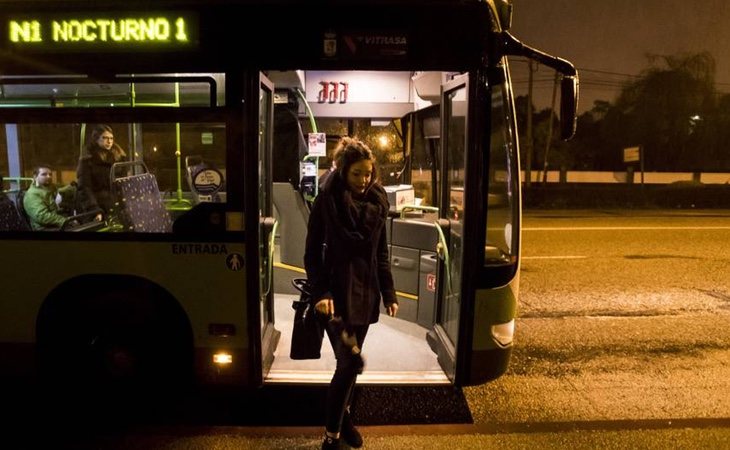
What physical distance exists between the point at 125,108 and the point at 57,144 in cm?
73

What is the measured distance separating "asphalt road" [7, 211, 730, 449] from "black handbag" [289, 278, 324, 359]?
657mm

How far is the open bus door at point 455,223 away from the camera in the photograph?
4109 millimetres

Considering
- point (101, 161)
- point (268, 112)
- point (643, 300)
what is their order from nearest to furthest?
point (101, 161) → point (268, 112) → point (643, 300)

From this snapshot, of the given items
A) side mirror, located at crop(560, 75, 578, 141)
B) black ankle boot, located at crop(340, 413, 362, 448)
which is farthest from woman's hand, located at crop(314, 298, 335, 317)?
side mirror, located at crop(560, 75, 578, 141)

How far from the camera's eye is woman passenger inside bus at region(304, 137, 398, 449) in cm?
363

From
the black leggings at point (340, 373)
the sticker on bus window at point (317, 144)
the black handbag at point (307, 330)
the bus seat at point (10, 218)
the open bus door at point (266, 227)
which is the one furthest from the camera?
the sticker on bus window at point (317, 144)

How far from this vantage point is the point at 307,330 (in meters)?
3.86

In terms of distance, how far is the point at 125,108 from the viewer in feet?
13.6

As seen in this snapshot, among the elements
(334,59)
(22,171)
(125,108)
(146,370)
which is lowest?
(146,370)

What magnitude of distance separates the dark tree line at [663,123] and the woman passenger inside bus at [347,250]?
3375 centimetres

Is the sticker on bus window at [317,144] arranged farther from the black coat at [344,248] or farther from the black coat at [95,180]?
the black coat at [344,248]

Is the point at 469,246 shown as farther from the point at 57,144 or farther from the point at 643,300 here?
the point at 643,300

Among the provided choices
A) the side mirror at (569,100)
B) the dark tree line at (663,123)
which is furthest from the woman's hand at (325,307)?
the dark tree line at (663,123)

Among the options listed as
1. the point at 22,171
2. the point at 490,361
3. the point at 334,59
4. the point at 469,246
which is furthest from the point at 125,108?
the point at 490,361
